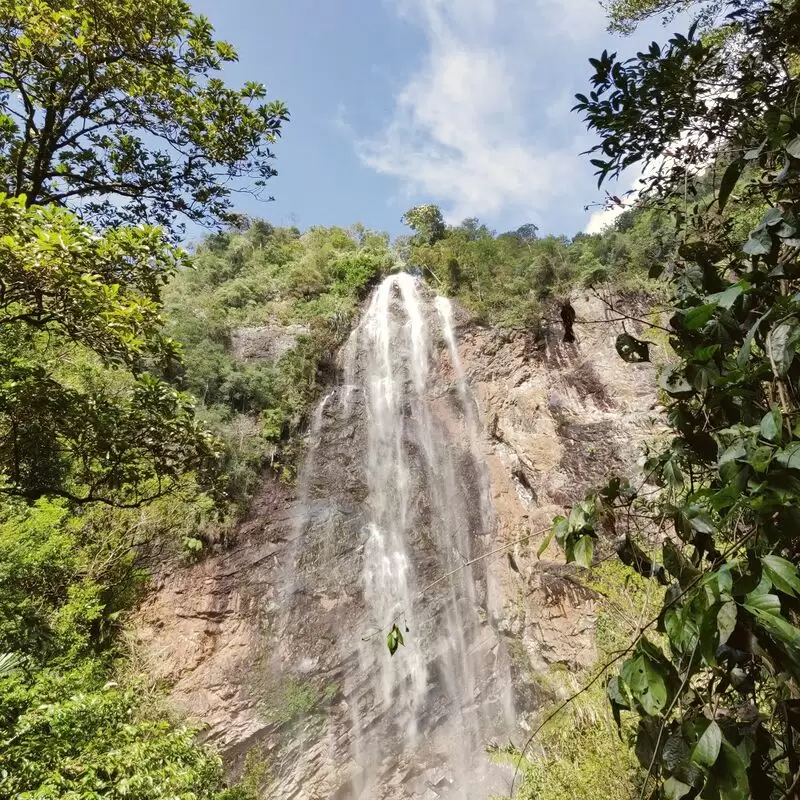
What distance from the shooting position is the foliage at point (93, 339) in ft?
10.6

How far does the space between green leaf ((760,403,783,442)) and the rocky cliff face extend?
8.15 meters

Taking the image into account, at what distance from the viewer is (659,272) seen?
1.81 m

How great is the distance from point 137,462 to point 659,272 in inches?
171

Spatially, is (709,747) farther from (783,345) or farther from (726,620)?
(783,345)

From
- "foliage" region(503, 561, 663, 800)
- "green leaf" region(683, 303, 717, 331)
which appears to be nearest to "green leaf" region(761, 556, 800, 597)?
"green leaf" region(683, 303, 717, 331)

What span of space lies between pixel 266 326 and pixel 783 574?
18.7 m

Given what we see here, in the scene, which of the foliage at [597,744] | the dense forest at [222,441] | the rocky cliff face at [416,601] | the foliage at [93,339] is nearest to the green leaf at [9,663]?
the dense forest at [222,441]

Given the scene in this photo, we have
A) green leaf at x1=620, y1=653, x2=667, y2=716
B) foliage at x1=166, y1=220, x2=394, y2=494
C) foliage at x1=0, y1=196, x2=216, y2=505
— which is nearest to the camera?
green leaf at x1=620, y1=653, x2=667, y2=716

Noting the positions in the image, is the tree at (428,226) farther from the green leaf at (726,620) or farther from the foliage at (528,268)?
the green leaf at (726,620)

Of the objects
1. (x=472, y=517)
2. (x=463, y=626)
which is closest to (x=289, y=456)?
(x=472, y=517)

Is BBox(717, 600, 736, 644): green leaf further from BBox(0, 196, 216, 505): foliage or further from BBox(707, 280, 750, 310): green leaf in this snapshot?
BBox(0, 196, 216, 505): foliage

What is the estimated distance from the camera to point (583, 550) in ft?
4.71

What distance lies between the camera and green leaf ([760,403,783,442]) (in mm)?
995

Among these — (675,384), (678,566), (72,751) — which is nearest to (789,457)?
(678,566)
